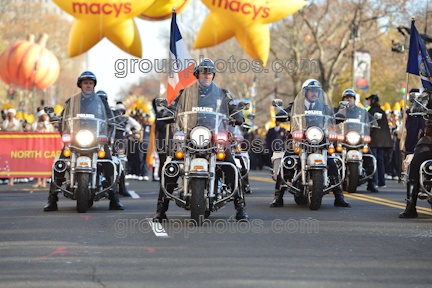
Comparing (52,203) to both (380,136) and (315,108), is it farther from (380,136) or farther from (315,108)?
(380,136)

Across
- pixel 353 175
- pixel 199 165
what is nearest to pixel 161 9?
pixel 353 175

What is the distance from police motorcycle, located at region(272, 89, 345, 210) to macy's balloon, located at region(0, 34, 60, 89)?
60.3ft

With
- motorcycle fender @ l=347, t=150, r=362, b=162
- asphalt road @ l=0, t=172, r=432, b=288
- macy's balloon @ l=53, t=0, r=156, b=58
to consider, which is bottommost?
asphalt road @ l=0, t=172, r=432, b=288

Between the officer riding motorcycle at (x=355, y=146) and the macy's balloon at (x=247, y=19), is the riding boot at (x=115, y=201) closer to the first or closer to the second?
the officer riding motorcycle at (x=355, y=146)

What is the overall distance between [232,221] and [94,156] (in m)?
2.72

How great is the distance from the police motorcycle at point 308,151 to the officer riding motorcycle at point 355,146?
3.14 m

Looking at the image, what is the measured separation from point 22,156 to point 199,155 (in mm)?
11403

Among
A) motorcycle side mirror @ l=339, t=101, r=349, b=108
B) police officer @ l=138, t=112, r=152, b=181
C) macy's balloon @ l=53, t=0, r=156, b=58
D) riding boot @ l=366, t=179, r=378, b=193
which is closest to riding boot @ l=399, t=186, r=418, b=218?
motorcycle side mirror @ l=339, t=101, r=349, b=108

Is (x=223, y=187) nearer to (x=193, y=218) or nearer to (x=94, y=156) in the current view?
(x=193, y=218)

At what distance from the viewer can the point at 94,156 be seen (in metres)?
11.0

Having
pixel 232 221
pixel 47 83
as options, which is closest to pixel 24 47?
pixel 47 83

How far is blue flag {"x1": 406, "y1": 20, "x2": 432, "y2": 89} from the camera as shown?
11.0 metres

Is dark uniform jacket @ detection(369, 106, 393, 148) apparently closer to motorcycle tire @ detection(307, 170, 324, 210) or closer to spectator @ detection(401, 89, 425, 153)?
spectator @ detection(401, 89, 425, 153)

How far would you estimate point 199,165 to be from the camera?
28.1 feet
